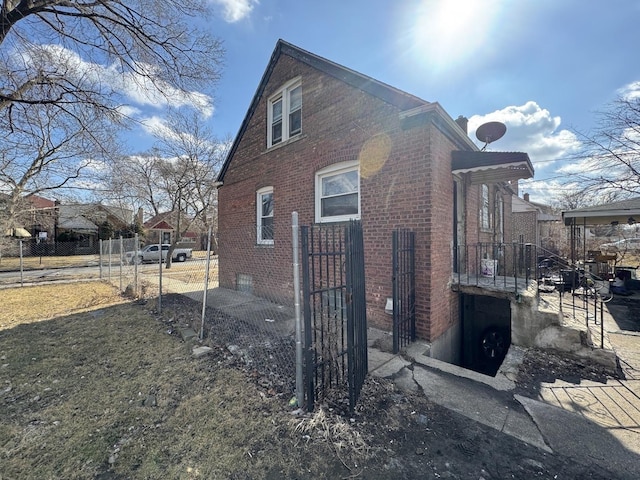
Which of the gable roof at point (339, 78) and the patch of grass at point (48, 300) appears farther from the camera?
the patch of grass at point (48, 300)

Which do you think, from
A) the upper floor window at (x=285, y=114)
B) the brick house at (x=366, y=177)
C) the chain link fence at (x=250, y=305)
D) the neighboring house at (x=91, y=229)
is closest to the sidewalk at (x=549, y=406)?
the brick house at (x=366, y=177)

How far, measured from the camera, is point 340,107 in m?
6.02

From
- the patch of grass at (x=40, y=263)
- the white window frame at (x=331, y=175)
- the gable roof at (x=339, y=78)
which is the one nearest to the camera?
the gable roof at (x=339, y=78)

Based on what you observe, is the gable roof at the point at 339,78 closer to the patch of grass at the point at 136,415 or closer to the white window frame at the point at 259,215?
the white window frame at the point at 259,215

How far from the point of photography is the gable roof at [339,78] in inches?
194

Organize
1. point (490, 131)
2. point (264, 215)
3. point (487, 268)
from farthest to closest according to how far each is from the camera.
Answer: point (264, 215), point (490, 131), point (487, 268)

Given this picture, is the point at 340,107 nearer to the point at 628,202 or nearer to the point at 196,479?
the point at 196,479

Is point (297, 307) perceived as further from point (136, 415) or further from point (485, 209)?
point (485, 209)

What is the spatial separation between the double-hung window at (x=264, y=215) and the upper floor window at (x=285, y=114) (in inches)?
56.0

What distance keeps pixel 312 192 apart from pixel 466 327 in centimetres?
483

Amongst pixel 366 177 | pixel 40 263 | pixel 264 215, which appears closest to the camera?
pixel 366 177

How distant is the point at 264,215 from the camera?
8367mm

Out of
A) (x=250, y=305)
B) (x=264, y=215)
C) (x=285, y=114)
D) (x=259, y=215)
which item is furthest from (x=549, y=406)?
(x=285, y=114)

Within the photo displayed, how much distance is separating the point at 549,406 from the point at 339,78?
6431mm
